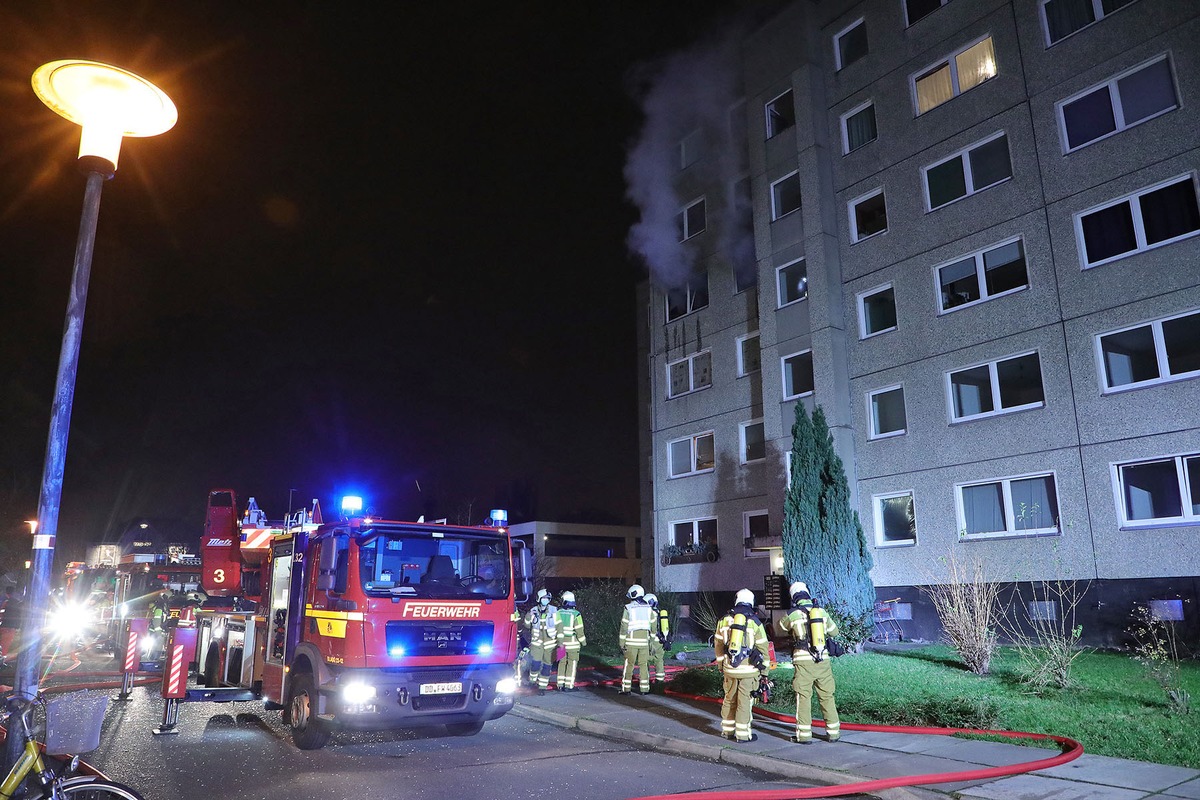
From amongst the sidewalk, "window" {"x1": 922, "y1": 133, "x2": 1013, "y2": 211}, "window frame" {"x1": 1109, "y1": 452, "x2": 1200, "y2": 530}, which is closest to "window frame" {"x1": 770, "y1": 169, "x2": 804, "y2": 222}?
"window" {"x1": 922, "y1": 133, "x2": 1013, "y2": 211}

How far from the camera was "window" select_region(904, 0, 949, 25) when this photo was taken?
1919cm

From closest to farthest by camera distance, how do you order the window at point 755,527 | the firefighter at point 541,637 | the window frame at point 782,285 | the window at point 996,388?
the firefighter at point 541,637, the window at point 996,388, the window frame at point 782,285, the window at point 755,527

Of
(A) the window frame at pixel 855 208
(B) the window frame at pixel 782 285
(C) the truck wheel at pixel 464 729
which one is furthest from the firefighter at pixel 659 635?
(A) the window frame at pixel 855 208

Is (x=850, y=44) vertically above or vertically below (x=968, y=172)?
above

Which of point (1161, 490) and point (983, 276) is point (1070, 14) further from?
point (1161, 490)

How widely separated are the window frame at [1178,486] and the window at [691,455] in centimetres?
Result: 1079

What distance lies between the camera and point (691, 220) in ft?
84.6

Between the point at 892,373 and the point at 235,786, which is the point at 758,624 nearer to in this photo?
the point at 235,786


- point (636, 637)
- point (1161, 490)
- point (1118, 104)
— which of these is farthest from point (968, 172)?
point (636, 637)

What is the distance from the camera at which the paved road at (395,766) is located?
6.85 metres

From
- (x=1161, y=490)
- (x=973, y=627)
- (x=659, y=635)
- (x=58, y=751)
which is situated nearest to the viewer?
(x=58, y=751)

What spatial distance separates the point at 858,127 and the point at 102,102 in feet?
62.0

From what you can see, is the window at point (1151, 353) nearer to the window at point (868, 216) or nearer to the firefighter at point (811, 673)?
the window at point (868, 216)

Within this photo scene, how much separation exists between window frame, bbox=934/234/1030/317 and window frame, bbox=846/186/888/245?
1.95m
